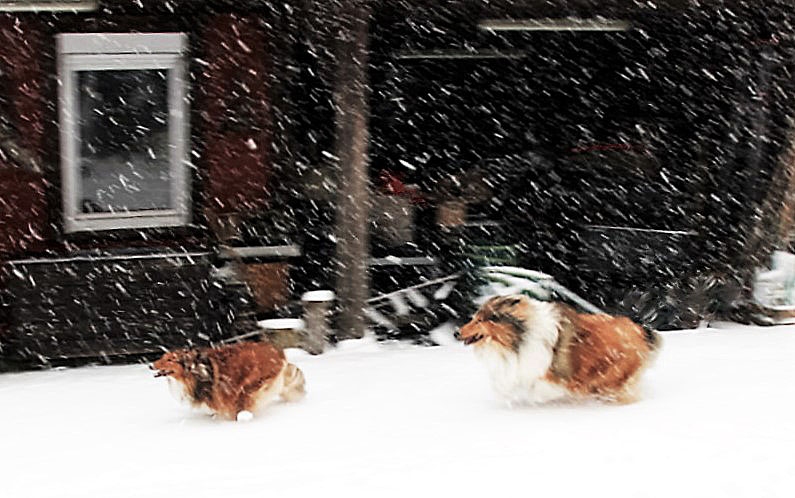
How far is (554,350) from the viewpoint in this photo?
4883 mm

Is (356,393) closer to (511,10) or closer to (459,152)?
(511,10)

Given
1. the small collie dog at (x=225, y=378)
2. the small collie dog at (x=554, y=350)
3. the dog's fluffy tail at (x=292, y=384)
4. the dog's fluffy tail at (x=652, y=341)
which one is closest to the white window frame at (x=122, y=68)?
the dog's fluffy tail at (x=292, y=384)

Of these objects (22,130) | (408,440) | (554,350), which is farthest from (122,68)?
(554,350)

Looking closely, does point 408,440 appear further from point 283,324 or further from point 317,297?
point 283,324

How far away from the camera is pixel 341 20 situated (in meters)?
6.46

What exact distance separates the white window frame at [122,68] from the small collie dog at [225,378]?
8.93ft

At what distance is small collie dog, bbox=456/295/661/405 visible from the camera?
4816 mm

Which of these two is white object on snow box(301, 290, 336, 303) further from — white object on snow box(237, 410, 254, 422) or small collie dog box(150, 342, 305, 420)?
white object on snow box(237, 410, 254, 422)

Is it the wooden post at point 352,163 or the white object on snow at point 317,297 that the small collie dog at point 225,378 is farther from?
the wooden post at point 352,163

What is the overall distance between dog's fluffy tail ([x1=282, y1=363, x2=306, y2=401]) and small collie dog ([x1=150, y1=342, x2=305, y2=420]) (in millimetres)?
151

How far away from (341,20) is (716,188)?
380 centimetres

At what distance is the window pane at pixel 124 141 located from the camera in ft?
24.3

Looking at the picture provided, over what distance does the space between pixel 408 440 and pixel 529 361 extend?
76 centimetres

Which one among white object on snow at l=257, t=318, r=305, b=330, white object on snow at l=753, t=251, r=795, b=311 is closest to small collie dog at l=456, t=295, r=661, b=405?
white object on snow at l=257, t=318, r=305, b=330
